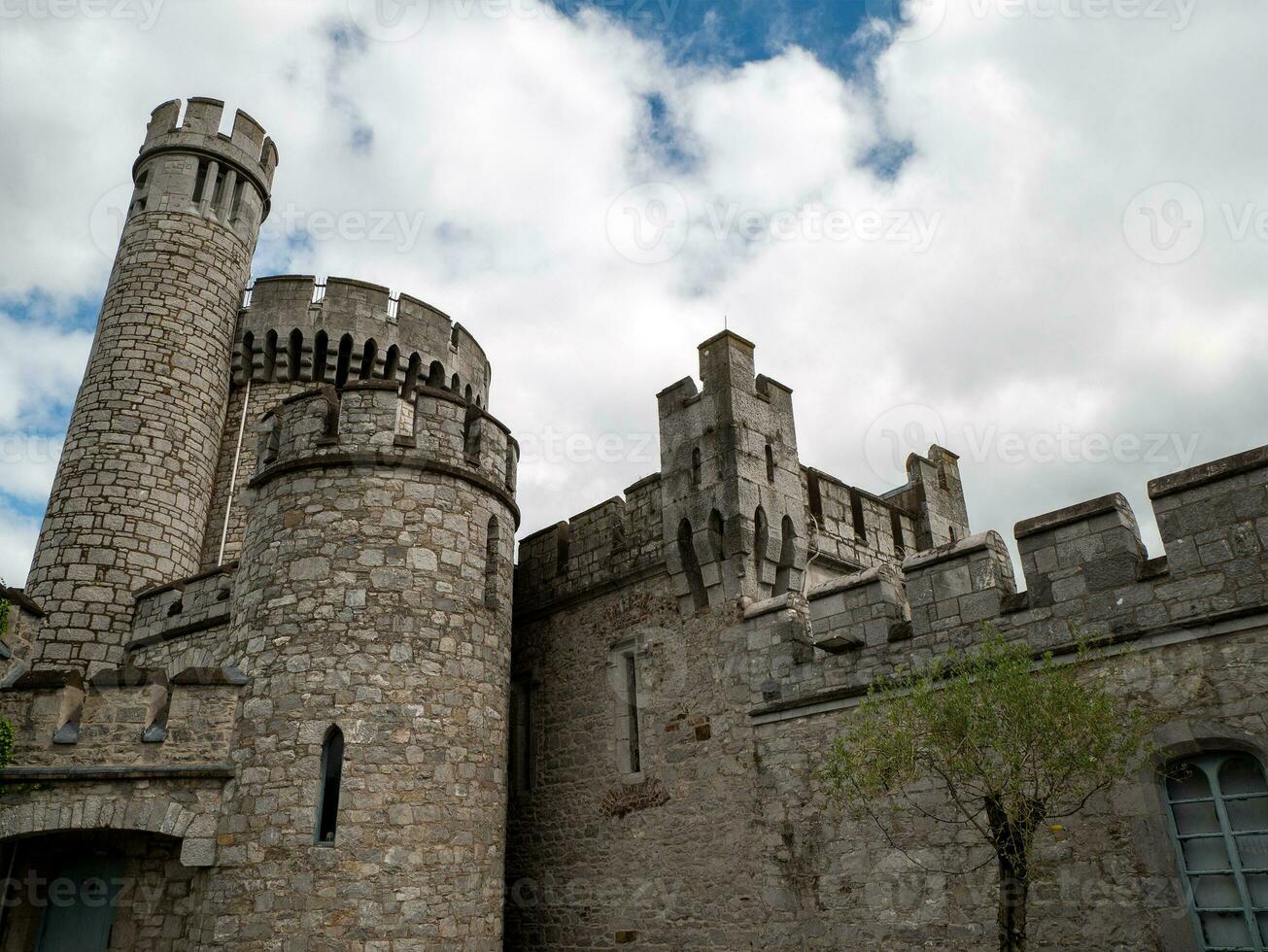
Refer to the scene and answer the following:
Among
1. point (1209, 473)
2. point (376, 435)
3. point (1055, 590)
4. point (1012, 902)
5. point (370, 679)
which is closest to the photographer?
point (1012, 902)

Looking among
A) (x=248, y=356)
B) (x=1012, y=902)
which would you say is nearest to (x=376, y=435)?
(x=248, y=356)

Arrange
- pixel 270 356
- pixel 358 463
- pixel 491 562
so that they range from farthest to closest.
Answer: pixel 270 356 < pixel 491 562 < pixel 358 463

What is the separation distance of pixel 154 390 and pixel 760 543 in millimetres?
10508

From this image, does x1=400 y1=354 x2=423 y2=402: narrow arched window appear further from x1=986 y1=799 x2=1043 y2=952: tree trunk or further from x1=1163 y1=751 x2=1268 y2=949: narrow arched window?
x1=1163 y1=751 x2=1268 y2=949: narrow arched window

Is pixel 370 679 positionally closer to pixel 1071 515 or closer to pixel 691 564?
pixel 691 564

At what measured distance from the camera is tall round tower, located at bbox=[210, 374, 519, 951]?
859 cm

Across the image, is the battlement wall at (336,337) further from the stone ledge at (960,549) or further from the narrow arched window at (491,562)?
the stone ledge at (960,549)

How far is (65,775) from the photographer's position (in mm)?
8711

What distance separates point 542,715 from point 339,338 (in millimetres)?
8378

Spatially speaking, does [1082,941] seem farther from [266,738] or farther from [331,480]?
[331,480]

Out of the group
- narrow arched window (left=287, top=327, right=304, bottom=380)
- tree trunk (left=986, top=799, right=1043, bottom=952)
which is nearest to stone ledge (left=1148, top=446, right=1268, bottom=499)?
tree trunk (left=986, top=799, right=1043, bottom=952)

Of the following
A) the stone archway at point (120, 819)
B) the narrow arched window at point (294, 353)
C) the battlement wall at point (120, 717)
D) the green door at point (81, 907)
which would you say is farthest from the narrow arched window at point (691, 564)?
the narrow arched window at point (294, 353)

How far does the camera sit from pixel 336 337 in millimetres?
16672

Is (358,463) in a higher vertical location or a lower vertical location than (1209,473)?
higher
